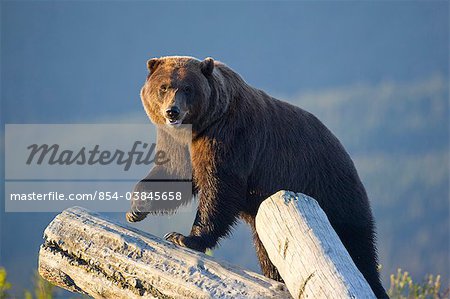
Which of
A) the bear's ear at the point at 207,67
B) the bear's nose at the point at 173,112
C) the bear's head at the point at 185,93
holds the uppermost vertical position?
the bear's ear at the point at 207,67

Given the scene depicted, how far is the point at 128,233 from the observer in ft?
14.2

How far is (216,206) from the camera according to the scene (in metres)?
5.00

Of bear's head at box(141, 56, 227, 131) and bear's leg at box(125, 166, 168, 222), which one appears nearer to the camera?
bear's head at box(141, 56, 227, 131)

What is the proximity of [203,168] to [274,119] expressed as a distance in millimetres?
602

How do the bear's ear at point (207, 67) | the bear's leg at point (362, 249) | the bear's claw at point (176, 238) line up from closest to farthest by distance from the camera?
1. the bear's claw at point (176, 238)
2. the bear's ear at point (207, 67)
3. the bear's leg at point (362, 249)

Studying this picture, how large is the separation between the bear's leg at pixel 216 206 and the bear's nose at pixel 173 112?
45 cm

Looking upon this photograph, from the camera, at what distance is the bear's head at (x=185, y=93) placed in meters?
4.96

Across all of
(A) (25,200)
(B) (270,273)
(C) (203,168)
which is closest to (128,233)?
(C) (203,168)

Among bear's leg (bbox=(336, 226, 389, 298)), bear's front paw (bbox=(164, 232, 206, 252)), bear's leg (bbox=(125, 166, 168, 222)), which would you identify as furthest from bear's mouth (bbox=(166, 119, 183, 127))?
bear's leg (bbox=(336, 226, 389, 298))

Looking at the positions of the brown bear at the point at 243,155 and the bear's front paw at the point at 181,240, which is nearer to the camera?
the bear's front paw at the point at 181,240

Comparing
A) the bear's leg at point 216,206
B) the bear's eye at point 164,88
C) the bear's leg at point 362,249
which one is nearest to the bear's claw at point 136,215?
the bear's leg at point 216,206

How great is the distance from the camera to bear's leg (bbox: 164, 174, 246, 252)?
4.99 meters

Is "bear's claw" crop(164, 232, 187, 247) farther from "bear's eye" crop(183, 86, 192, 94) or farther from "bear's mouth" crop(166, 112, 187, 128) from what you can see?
"bear's eye" crop(183, 86, 192, 94)

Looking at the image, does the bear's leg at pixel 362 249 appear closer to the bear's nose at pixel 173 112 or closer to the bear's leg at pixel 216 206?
the bear's leg at pixel 216 206
